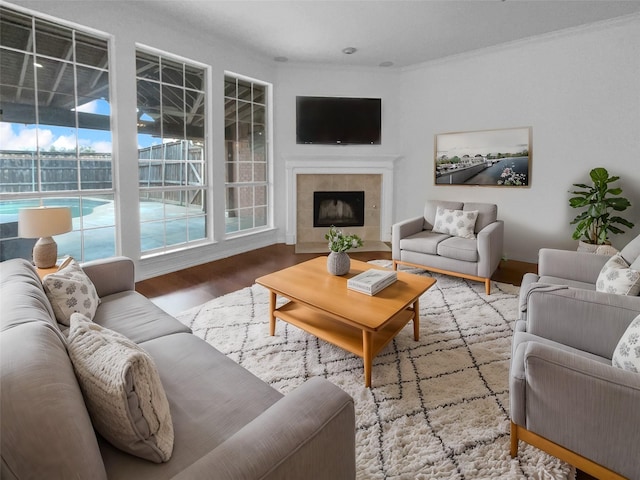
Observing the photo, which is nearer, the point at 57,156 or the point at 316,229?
the point at 57,156

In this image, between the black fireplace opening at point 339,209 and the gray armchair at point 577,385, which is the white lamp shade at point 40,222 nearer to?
the gray armchair at point 577,385

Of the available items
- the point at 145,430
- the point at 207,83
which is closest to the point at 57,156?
the point at 207,83

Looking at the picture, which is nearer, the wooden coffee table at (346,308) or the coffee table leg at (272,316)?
the wooden coffee table at (346,308)

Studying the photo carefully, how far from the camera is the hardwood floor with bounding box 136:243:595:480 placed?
11.9ft

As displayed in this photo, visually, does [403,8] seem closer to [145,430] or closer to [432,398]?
[432,398]

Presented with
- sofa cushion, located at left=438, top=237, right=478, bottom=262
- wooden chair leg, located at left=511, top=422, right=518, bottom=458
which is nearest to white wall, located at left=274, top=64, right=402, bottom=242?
sofa cushion, located at left=438, top=237, right=478, bottom=262

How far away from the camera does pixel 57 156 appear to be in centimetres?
349

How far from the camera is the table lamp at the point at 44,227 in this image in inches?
102

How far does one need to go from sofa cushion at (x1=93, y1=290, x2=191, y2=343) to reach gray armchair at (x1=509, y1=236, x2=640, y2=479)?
1.65 m

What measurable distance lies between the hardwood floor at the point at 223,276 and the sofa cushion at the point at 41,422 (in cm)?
246

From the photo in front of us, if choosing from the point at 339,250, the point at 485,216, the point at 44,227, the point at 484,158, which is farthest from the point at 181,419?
the point at 484,158

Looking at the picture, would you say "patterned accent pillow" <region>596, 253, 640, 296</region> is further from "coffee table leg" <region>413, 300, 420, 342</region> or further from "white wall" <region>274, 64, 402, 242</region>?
"white wall" <region>274, 64, 402, 242</region>

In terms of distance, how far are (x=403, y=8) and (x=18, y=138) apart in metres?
3.85

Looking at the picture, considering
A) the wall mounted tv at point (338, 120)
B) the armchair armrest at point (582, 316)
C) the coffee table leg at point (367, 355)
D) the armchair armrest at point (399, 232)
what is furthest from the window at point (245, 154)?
the armchair armrest at point (582, 316)
